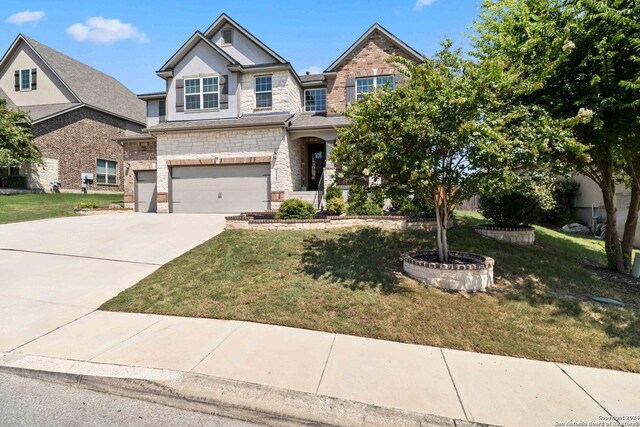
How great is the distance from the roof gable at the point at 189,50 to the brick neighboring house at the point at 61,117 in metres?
9.49

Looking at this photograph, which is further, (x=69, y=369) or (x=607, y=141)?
(x=607, y=141)

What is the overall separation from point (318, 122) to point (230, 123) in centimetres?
433

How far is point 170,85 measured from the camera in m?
16.6

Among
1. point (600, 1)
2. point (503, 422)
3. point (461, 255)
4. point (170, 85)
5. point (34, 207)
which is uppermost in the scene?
point (170, 85)

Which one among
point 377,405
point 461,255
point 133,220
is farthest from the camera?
point 133,220

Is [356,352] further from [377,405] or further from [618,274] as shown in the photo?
[618,274]

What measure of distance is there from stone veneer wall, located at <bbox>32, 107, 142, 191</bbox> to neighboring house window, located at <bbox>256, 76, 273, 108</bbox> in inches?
486

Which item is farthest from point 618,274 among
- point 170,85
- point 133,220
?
point 170,85

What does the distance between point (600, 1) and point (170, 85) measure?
17.4m

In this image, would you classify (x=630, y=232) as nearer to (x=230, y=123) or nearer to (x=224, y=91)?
(x=230, y=123)

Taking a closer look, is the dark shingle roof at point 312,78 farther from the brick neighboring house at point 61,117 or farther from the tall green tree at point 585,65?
the brick neighboring house at point 61,117

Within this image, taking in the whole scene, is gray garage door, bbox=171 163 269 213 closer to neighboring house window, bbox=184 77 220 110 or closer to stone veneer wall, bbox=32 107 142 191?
neighboring house window, bbox=184 77 220 110

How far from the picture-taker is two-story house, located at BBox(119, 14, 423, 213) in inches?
598

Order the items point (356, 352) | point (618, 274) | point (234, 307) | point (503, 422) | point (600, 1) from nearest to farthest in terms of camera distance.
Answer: point (503, 422), point (356, 352), point (234, 307), point (600, 1), point (618, 274)
